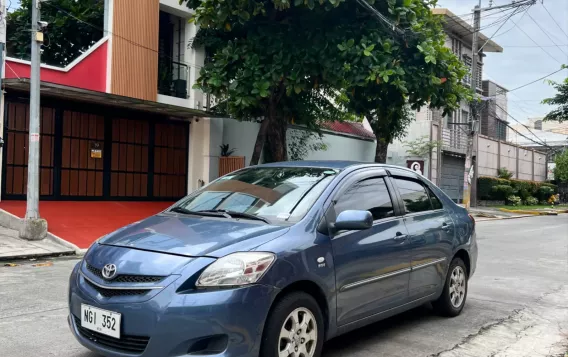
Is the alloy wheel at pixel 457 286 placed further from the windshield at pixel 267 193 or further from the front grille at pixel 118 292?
the front grille at pixel 118 292

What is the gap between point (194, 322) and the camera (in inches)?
123

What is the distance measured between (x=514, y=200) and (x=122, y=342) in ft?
119

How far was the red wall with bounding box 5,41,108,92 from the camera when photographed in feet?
42.4

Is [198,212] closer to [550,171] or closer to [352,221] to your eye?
[352,221]

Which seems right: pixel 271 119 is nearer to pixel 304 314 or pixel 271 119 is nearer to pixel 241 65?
pixel 241 65

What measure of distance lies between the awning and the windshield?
8.44 meters

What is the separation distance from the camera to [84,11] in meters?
15.6

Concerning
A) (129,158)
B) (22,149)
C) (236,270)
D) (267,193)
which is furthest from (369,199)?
(129,158)

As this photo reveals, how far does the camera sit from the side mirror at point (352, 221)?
154 inches

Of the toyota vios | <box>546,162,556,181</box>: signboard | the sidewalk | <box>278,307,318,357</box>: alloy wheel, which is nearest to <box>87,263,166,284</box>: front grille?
the toyota vios

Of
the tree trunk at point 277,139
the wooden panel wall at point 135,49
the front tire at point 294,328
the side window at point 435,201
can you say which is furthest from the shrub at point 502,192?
the front tire at point 294,328

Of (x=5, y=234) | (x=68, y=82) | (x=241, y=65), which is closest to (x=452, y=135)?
(x=241, y=65)

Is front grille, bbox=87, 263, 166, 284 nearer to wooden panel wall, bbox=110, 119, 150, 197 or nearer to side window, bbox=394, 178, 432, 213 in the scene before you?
side window, bbox=394, 178, 432, 213

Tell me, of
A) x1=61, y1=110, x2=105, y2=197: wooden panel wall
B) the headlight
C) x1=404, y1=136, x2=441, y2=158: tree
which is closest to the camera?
the headlight
